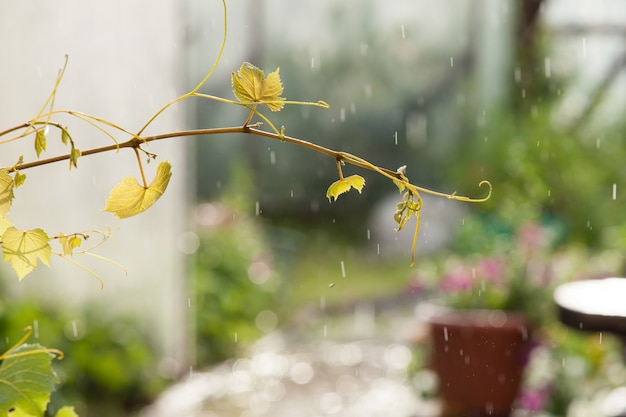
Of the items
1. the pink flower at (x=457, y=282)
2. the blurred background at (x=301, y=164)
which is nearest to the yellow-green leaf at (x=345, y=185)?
the blurred background at (x=301, y=164)

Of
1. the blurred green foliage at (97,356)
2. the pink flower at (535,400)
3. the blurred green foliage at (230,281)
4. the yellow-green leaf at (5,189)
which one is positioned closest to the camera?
the yellow-green leaf at (5,189)

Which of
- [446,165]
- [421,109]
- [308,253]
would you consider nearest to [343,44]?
[421,109]

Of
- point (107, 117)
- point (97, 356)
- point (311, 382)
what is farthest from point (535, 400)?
point (107, 117)

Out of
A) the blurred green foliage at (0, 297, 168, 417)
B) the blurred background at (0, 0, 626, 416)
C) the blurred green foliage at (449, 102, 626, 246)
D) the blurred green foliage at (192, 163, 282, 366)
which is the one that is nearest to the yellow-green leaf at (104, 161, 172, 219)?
the blurred background at (0, 0, 626, 416)

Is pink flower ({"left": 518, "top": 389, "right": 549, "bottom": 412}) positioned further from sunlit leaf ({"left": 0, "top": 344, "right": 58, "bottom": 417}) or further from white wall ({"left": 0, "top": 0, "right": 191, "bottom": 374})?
sunlit leaf ({"left": 0, "top": 344, "right": 58, "bottom": 417})

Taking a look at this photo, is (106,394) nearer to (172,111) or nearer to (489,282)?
(172,111)

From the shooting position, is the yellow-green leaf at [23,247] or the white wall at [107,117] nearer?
the yellow-green leaf at [23,247]

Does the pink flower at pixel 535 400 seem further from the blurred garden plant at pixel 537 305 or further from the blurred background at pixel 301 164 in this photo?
the blurred background at pixel 301 164
